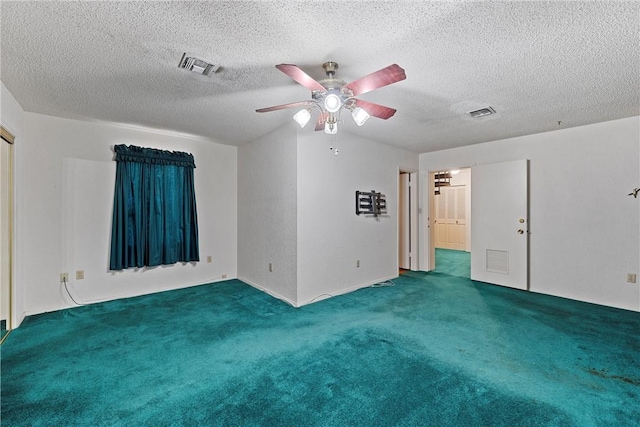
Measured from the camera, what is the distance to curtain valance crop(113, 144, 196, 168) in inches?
148

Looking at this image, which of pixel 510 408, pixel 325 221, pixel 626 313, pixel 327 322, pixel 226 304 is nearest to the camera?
pixel 510 408

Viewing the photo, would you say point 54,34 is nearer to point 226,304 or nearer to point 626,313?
point 226,304

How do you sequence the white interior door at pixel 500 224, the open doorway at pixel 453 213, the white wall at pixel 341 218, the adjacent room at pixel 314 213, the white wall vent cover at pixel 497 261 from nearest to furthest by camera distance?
the adjacent room at pixel 314 213
the white wall at pixel 341 218
the white interior door at pixel 500 224
the white wall vent cover at pixel 497 261
the open doorway at pixel 453 213

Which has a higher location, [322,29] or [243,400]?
[322,29]

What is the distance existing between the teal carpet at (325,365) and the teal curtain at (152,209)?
782 mm

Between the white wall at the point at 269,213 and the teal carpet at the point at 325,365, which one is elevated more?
the white wall at the point at 269,213

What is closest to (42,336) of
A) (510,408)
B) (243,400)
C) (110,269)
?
(110,269)

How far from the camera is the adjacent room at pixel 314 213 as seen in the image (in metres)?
1.74

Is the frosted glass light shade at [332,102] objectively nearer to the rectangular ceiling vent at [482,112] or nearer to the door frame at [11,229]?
the rectangular ceiling vent at [482,112]

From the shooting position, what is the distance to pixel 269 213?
160 inches

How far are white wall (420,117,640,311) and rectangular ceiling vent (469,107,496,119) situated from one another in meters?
1.52

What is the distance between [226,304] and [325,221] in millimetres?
1671

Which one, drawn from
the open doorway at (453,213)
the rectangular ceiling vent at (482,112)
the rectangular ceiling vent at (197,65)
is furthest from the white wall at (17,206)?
the open doorway at (453,213)

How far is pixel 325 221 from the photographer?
3.85 m
